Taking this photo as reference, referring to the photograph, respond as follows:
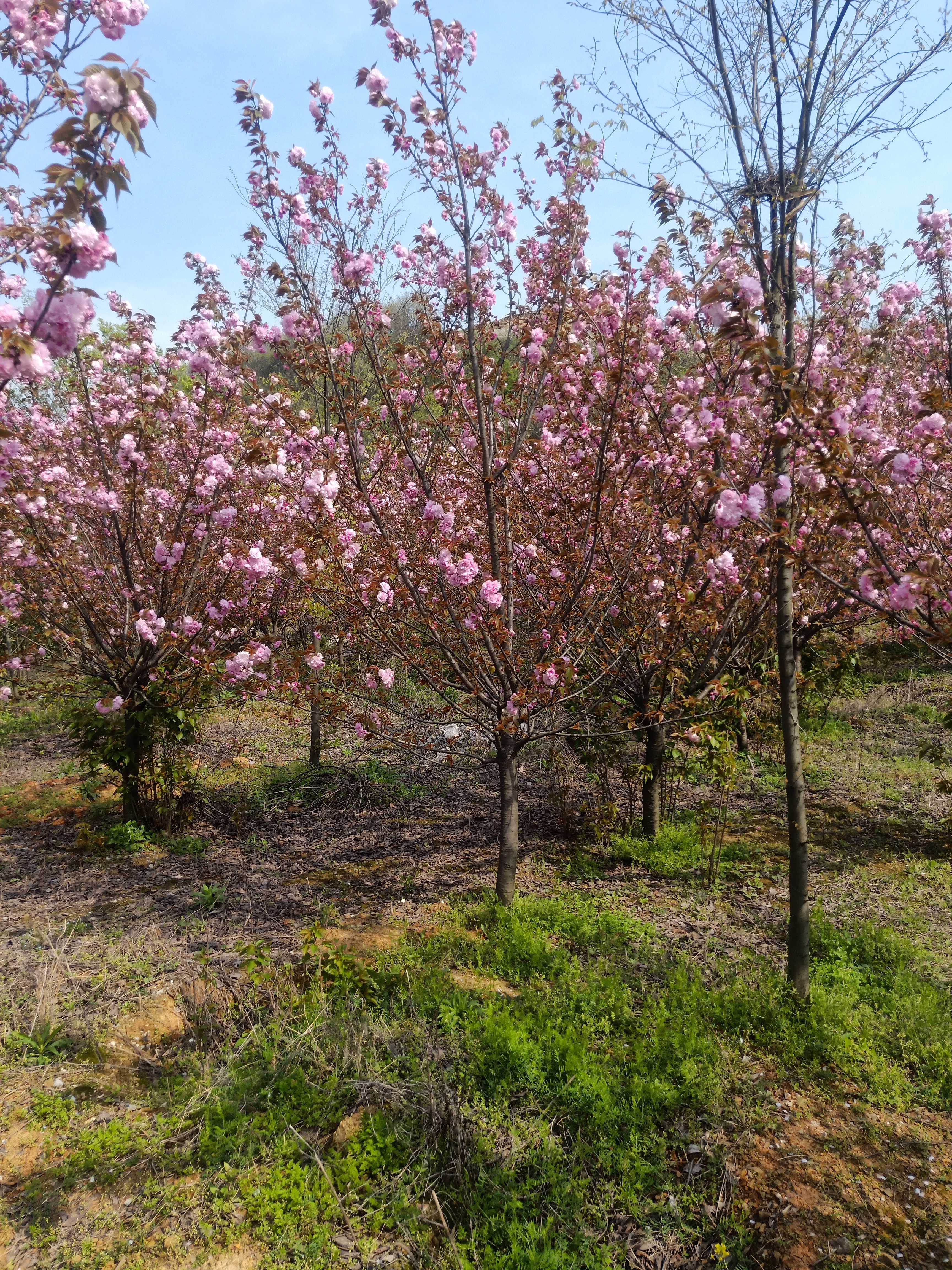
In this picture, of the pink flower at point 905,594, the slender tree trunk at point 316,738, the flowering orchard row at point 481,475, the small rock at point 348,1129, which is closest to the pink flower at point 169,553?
the flowering orchard row at point 481,475

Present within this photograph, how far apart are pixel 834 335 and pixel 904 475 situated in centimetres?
368

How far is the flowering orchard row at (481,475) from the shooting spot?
3.45 m

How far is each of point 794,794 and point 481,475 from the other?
279cm

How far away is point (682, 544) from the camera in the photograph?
4762 millimetres

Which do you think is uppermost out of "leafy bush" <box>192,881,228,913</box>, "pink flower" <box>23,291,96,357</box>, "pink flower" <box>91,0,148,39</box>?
"pink flower" <box>91,0,148,39</box>

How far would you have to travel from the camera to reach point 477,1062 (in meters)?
3.29

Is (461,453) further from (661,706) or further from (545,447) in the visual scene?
(661,706)

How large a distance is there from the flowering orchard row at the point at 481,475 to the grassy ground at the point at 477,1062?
1.11 m

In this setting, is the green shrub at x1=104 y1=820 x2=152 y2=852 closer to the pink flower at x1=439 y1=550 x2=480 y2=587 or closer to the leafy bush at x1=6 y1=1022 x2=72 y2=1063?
the leafy bush at x1=6 y1=1022 x2=72 y2=1063

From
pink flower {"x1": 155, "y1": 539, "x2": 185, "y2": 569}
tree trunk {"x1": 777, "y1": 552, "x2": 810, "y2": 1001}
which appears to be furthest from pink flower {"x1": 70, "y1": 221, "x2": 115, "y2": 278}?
pink flower {"x1": 155, "y1": 539, "x2": 185, "y2": 569}

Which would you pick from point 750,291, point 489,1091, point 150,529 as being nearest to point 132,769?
point 150,529

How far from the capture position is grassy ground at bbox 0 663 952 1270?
258 cm

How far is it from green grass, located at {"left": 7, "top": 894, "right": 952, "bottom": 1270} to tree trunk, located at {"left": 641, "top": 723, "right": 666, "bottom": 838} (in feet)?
5.97

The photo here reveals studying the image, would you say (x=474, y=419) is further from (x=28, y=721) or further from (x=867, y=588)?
(x=28, y=721)
